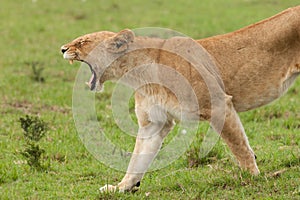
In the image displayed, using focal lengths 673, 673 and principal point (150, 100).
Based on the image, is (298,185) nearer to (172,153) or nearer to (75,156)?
(172,153)

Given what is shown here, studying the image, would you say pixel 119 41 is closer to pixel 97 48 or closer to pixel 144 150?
pixel 97 48

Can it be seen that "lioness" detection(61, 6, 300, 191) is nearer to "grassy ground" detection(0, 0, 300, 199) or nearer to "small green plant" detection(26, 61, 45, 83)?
"grassy ground" detection(0, 0, 300, 199)

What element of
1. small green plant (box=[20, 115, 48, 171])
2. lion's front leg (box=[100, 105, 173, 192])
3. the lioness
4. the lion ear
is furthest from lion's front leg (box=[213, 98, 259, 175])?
small green plant (box=[20, 115, 48, 171])

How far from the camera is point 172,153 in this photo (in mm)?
6980

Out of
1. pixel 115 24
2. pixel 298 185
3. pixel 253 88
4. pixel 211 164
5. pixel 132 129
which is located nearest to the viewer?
pixel 298 185

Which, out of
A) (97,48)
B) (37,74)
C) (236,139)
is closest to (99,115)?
(37,74)

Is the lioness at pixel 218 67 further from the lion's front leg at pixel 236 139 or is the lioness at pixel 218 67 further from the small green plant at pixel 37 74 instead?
the small green plant at pixel 37 74

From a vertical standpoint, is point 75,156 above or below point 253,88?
below

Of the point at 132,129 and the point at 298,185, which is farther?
the point at 132,129

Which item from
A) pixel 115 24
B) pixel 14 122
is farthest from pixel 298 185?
pixel 115 24

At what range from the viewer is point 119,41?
5.62 metres

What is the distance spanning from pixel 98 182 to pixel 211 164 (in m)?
1.10

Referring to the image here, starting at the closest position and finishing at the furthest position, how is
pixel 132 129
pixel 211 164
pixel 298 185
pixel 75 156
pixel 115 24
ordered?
pixel 298 185 → pixel 211 164 → pixel 75 156 → pixel 132 129 → pixel 115 24

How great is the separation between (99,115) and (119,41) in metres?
3.09
